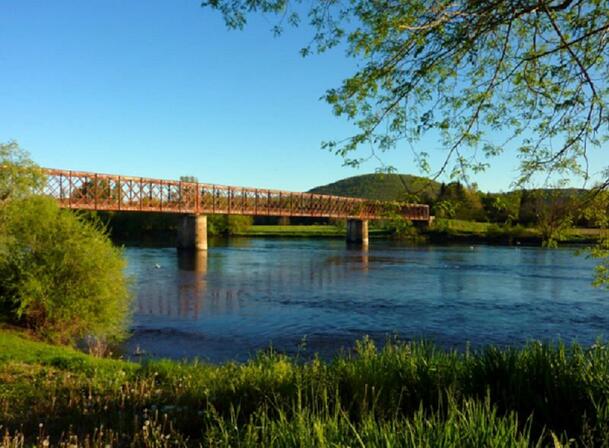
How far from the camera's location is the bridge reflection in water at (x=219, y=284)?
31891 mm

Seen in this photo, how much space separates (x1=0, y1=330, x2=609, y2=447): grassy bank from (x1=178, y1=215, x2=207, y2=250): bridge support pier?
78331 millimetres

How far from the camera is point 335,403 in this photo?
23.8 feet

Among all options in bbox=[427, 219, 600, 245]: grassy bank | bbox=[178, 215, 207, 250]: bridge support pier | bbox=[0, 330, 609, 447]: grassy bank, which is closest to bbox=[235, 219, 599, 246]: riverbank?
bbox=[427, 219, 600, 245]: grassy bank

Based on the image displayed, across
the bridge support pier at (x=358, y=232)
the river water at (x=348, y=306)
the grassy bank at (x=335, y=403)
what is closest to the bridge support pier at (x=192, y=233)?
the river water at (x=348, y=306)

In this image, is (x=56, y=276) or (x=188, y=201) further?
(x=188, y=201)

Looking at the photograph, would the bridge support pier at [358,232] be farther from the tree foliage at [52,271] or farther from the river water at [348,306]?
the tree foliage at [52,271]

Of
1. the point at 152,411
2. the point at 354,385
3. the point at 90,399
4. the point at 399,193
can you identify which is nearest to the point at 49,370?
the point at 90,399

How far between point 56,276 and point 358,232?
317 feet

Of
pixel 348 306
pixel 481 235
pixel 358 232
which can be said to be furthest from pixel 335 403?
pixel 481 235

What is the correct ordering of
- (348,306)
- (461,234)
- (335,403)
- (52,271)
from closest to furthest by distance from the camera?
(335,403) < (52,271) < (348,306) < (461,234)

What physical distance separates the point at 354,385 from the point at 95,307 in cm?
1547

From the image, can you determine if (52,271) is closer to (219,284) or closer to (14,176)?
(14,176)

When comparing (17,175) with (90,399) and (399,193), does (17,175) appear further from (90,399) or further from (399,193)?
(399,193)

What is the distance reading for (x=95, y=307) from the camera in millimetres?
20578
